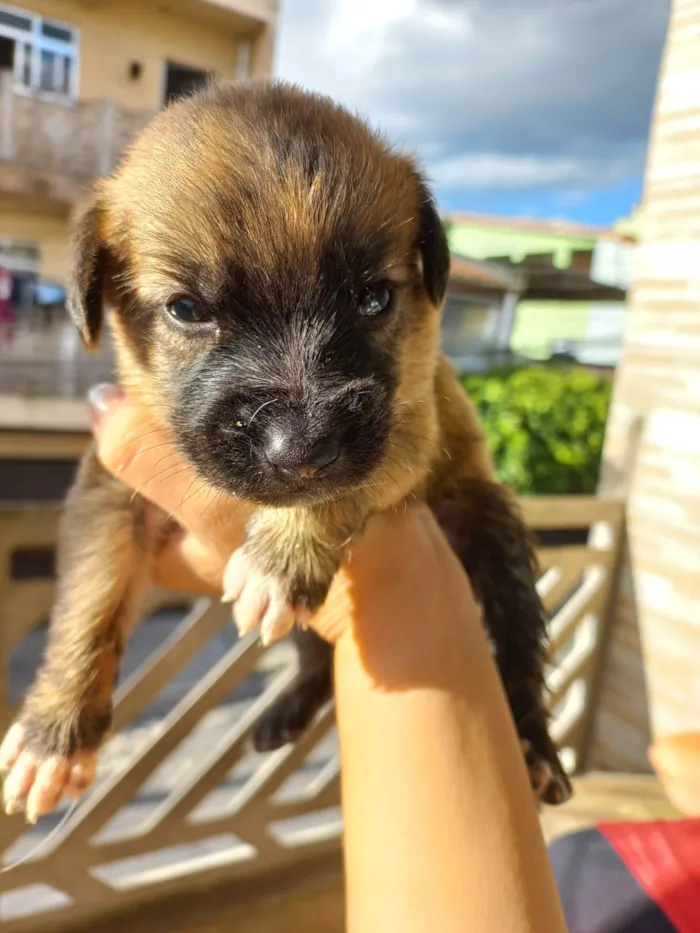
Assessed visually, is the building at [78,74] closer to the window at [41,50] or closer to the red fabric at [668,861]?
the window at [41,50]

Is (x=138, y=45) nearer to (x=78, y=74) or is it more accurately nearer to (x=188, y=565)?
(x=78, y=74)

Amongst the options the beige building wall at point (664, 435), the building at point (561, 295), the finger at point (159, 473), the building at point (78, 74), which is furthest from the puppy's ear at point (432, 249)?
the building at point (561, 295)

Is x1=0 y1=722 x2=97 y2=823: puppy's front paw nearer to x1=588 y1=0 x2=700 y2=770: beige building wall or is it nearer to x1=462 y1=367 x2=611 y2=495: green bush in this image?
x1=588 y1=0 x2=700 y2=770: beige building wall

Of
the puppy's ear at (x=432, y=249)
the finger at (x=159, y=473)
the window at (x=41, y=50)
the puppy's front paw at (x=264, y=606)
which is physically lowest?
the puppy's front paw at (x=264, y=606)

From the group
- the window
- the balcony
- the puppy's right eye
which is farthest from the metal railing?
the puppy's right eye

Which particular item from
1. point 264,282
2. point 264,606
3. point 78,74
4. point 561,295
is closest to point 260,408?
point 264,282

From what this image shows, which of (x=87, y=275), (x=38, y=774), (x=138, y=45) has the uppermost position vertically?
(x=138, y=45)
